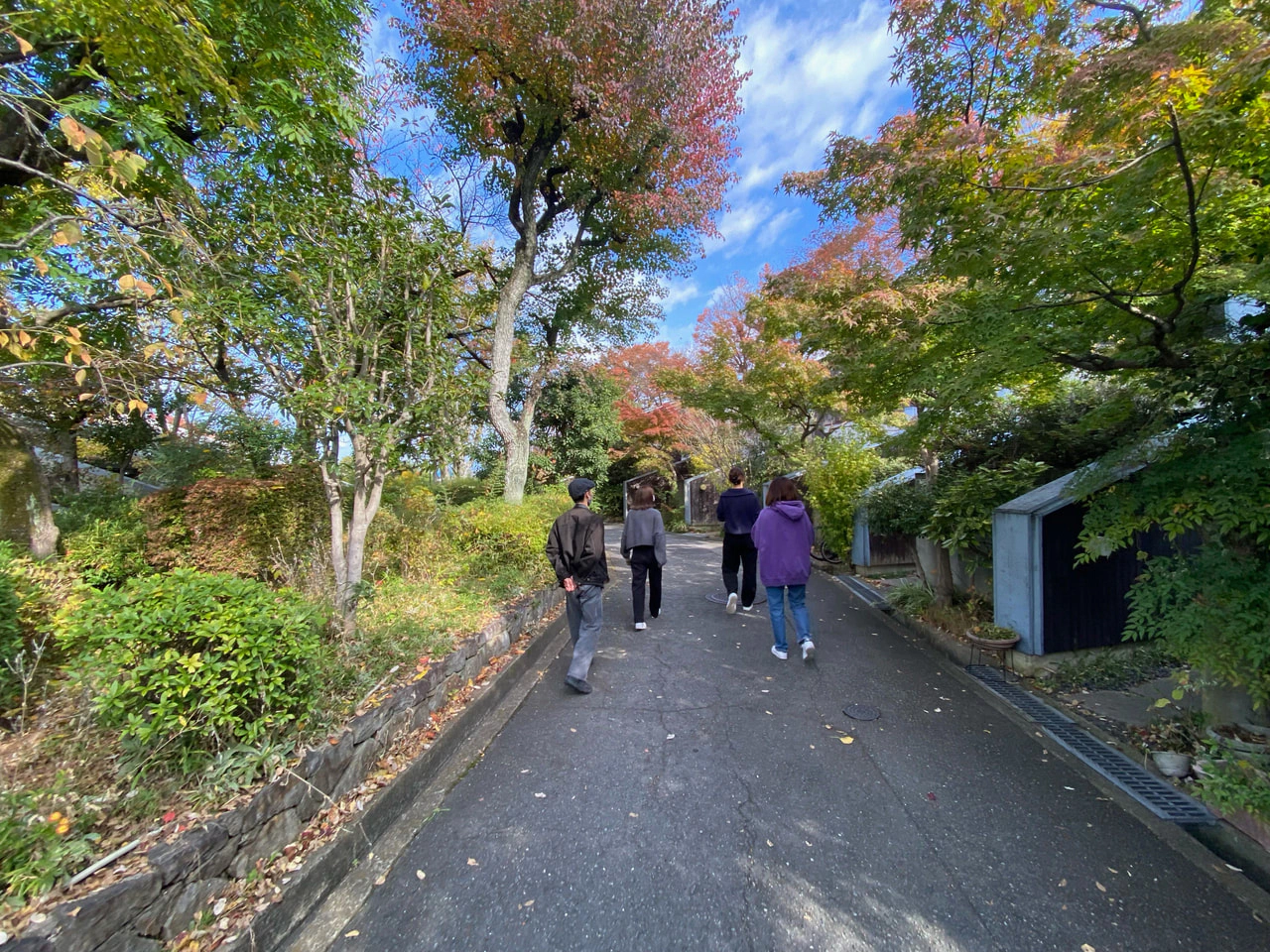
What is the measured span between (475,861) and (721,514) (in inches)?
175

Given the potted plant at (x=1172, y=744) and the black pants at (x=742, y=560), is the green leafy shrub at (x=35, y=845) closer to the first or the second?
the potted plant at (x=1172, y=744)

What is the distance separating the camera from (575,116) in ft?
27.9

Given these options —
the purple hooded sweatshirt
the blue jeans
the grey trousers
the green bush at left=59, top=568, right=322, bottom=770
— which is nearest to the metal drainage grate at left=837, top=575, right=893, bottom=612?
the blue jeans

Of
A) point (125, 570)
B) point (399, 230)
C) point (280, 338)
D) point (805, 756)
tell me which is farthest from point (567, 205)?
point (805, 756)

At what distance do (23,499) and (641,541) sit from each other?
605cm

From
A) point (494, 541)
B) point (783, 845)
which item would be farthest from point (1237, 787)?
point (494, 541)

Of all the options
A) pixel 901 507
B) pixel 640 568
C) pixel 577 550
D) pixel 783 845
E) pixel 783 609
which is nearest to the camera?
pixel 783 845

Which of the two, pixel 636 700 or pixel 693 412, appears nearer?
pixel 636 700

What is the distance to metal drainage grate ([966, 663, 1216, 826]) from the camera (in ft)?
8.14

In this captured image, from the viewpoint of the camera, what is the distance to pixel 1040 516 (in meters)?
4.03

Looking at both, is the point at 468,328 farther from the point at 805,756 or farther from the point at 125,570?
the point at 805,756

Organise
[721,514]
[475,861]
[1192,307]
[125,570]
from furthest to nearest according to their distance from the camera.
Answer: [721,514], [125,570], [1192,307], [475,861]

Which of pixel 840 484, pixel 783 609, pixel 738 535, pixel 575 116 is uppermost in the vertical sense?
pixel 575 116

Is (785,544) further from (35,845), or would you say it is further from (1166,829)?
(35,845)
